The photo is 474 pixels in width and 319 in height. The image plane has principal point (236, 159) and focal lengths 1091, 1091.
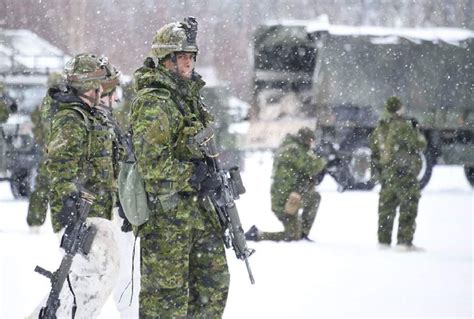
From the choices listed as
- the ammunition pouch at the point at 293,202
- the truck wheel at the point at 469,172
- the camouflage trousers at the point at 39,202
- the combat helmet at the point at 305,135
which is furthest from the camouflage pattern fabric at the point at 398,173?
the truck wheel at the point at 469,172

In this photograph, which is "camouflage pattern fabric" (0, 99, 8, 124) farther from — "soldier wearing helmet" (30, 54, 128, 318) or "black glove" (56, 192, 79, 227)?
"black glove" (56, 192, 79, 227)

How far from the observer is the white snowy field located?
24.3 ft

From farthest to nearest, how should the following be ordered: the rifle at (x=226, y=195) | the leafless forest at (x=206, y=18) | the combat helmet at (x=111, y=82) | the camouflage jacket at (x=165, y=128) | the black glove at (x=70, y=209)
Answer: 1. the leafless forest at (x=206, y=18)
2. the combat helmet at (x=111, y=82)
3. the black glove at (x=70, y=209)
4. the rifle at (x=226, y=195)
5. the camouflage jacket at (x=165, y=128)

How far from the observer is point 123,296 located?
5.89 metres

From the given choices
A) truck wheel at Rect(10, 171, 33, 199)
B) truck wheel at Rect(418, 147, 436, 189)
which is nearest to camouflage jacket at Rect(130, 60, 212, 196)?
truck wheel at Rect(10, 171, 33, 199)

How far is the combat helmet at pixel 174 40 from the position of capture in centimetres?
489


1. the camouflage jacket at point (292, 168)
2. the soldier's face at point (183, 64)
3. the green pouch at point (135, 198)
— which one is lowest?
the camouflage jacket at point (292, 168)

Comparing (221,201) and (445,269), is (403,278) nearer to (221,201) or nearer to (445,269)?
(445,269)

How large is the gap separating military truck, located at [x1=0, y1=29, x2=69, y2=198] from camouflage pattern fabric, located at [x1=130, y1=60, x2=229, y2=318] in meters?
10.2

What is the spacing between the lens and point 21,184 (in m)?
15.7

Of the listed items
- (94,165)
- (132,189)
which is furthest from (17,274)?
(132,189)

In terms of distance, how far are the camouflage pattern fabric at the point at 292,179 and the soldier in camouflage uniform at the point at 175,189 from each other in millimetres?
6009

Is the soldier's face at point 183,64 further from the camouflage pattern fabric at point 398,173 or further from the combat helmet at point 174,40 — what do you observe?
the camouflage pattern fabric at point 398,173

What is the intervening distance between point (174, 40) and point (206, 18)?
2001cm
